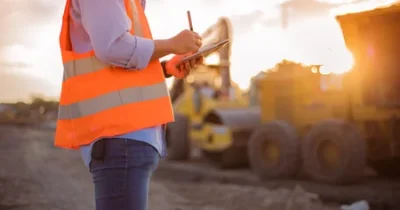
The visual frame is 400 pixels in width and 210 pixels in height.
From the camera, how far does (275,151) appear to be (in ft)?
30.3

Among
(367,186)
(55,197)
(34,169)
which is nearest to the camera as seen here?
(55,197)

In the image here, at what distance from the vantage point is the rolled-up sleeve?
183cm

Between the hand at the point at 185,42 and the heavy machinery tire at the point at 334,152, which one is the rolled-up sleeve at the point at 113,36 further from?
the heavy machinery tire at the point at 334,152

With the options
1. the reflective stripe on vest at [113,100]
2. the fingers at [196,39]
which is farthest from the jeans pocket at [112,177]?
the fingers at [196,39]

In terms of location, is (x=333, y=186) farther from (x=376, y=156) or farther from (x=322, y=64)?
(x=322, y=64)

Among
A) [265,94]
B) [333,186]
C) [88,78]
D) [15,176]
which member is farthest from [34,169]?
[88,78]

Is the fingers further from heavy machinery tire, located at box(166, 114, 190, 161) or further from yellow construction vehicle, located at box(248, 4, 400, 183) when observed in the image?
heavy machinery tire, located at box(166, 114, 190, 161)

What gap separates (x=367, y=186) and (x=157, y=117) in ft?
21.3

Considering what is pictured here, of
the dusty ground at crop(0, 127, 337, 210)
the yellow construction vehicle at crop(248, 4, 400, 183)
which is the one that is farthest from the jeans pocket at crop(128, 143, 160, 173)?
the yellow construction vehicle at crop(248, 4, 400, 183)

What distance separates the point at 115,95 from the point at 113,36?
18 centimetres

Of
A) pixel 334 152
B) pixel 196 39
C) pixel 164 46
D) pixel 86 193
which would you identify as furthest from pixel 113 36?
pixel 334 152

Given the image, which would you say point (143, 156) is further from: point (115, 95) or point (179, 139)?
point (179, 139)

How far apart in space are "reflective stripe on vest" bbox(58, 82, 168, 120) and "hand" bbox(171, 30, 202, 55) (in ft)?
0.42

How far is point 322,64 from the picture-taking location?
28.3 feet
